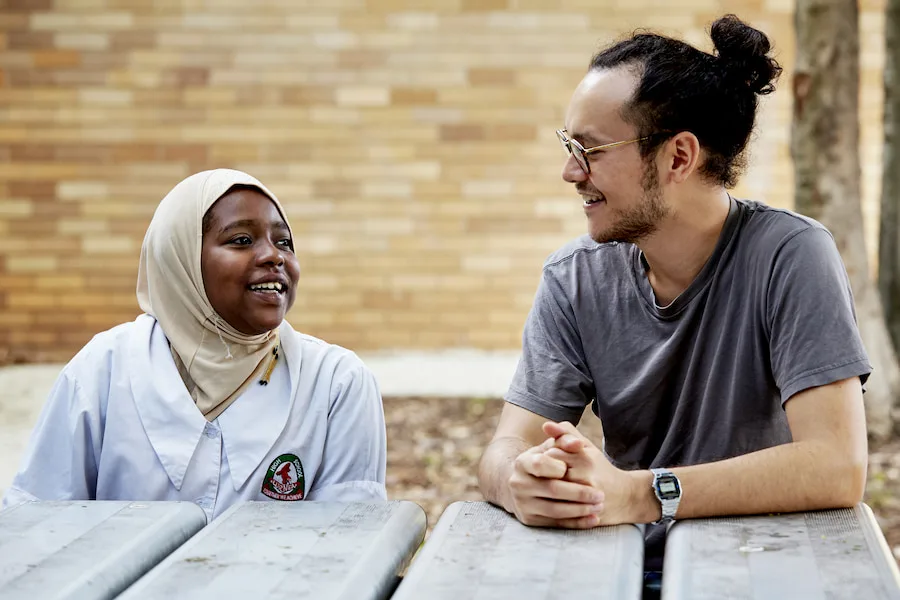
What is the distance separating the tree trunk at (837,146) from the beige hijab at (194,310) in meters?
3.87

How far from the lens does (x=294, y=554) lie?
2.00 metres

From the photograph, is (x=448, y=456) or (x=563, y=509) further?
(x=448, y=456)

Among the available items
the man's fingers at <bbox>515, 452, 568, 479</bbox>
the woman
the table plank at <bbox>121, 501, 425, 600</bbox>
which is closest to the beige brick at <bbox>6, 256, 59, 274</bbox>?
the woman

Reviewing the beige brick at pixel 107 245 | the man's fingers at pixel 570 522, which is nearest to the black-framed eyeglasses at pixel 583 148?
the man's fingers at pixel 570 522

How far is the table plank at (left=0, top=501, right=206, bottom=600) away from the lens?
1.88 m

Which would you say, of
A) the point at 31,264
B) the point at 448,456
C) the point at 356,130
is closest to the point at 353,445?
the point at 448,456

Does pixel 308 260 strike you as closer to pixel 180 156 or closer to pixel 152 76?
pixel 180 156

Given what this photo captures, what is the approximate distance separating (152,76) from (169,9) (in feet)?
1.58

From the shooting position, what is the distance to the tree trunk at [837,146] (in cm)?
589

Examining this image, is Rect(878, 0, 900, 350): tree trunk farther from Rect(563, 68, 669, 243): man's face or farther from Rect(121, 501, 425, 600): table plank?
Rect(121, 501, 425, 600): table plank

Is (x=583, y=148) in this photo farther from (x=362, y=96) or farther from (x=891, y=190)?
(x=362, y=96)

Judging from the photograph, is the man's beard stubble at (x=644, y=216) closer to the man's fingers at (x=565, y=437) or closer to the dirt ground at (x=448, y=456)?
the man's fingers at (x=565, y=437)

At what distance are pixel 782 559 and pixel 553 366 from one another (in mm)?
907

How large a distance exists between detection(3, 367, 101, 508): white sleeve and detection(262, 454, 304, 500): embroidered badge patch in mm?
413
